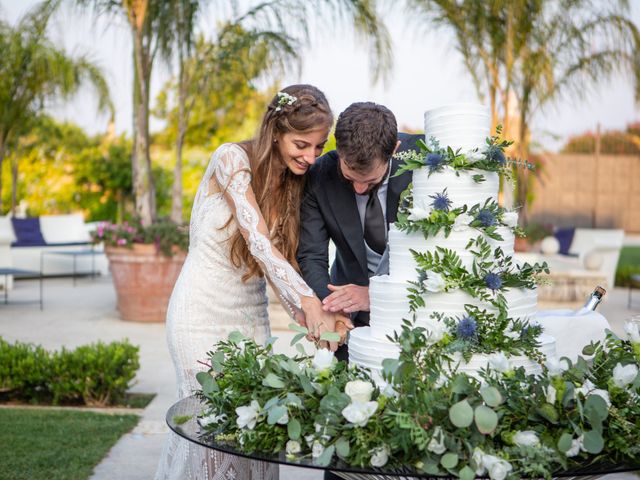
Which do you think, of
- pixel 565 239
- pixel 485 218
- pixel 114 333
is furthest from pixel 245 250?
pixel 565 239

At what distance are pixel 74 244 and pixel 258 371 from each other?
11.8m

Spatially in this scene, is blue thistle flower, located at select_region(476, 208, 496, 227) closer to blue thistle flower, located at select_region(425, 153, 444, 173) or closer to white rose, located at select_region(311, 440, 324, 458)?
blue thistle flower, located at select_region(425, 153, 444, 173)

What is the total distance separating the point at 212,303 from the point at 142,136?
6.54 m

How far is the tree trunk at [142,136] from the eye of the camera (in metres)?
8.87

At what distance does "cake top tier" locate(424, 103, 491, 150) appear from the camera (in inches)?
80.0

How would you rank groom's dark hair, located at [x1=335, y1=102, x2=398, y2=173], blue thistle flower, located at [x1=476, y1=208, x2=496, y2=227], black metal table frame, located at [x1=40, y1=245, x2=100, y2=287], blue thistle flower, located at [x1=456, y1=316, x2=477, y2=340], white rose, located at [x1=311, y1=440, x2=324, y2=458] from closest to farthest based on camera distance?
white rose, located at [x1=311, y1=440, x2=324, y2=458] → blue thistle flower, located at [x1=456, y1=316, x2=477, y2=340] → blue thistle flower, located at [x1=476, y1=208, x2=496, y2=227] → groom's dark hair, located at [x1=335, y1=102, x2=398, y2=173] → black metal table frame, located at [x1=40, y1=245, x2=100, y2=287]

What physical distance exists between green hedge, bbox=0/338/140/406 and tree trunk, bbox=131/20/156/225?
390 centimetres

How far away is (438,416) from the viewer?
157 centimetres

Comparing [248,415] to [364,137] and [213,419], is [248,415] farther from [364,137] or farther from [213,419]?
[364,137]

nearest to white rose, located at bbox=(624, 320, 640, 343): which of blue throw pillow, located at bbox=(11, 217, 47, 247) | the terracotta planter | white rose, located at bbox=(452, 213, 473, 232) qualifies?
white rose, located at bbox=(452, 213, 473, 232)

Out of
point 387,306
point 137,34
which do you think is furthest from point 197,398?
point 137,34

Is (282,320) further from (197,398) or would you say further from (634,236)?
(634,236)

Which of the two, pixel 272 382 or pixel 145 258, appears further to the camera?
pixel 145 258

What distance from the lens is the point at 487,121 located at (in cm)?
208
